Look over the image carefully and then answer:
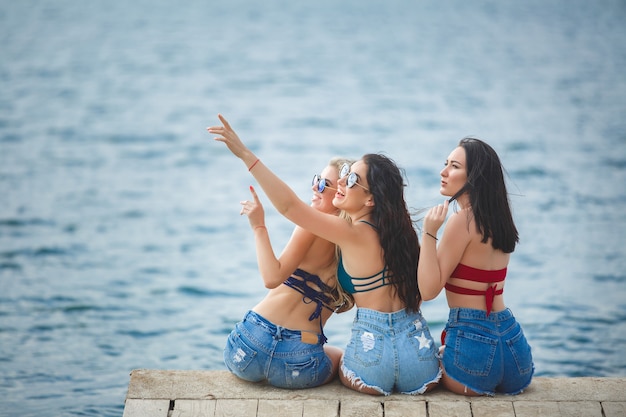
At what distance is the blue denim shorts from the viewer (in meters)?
3.55

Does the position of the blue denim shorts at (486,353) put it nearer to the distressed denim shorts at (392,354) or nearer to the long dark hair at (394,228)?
the distressed denim shorts at (392,354)

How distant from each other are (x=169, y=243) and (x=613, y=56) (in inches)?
456

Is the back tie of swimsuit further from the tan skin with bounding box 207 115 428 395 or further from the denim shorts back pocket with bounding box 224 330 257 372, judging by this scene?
the denim shorts back pocket with bounding box 224 330 257 372

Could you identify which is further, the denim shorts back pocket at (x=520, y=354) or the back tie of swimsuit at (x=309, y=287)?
the back tie of swimsuit at (x=309, y=287)

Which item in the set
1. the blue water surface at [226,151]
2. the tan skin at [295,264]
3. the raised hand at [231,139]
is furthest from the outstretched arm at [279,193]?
the blue water surface at [226,151]

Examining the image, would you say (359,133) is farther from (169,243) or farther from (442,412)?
(442,412)

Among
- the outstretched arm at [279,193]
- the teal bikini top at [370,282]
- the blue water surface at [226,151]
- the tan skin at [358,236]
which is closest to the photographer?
the outstretched arm at [279,193]

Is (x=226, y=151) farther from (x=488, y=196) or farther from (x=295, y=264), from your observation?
(x=488, y=196)

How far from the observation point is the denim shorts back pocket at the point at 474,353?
11.6 ft

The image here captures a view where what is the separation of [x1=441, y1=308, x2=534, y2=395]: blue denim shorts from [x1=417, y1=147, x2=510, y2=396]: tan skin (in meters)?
0.04

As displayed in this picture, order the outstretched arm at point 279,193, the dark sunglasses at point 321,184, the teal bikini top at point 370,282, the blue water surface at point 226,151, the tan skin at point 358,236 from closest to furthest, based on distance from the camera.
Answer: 1. the outstretched arm at point 279,193
2. the tan skin at point 358,236
3. the teal bikini top at point 370,282
4. the dark sunglasses at point 321,184
5. the blue water surface at point 226,151

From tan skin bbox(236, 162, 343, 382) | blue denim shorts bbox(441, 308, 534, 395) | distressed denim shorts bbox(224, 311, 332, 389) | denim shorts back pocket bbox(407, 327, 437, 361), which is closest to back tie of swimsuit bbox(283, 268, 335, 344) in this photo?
tan skin bbox(236, 162, 343, 382)

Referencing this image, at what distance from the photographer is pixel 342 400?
357 cm

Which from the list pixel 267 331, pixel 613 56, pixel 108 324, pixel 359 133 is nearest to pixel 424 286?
pixel 267 331
